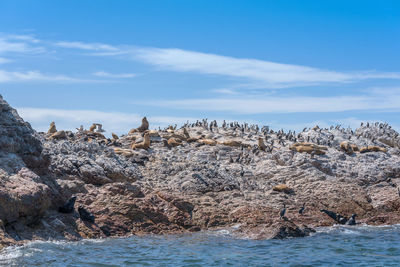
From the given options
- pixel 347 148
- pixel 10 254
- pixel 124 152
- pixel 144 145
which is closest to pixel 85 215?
pixel 10 254

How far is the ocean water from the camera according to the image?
14.1 m

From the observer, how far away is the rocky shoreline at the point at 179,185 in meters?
17.5

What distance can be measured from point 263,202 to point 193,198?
295 cm

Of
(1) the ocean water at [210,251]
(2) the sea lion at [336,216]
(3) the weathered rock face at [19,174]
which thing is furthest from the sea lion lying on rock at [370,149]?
(3) the weathered rock face at [19,174]

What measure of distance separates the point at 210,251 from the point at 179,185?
7060 millimetres

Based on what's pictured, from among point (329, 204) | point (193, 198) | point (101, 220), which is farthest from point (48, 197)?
point (329, 204)

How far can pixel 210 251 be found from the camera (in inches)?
619

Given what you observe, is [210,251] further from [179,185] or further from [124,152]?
[124,152]

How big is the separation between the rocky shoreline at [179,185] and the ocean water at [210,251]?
914mm

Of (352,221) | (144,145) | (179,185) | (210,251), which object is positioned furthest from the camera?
(144,145)

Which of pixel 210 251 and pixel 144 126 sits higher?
pixel 144 126

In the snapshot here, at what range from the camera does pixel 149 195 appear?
2094 centimetres

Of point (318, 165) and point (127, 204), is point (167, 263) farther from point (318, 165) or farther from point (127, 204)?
point (318, 165)

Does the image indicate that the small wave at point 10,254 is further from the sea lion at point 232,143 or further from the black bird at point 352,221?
the sea lion at point 232,143
